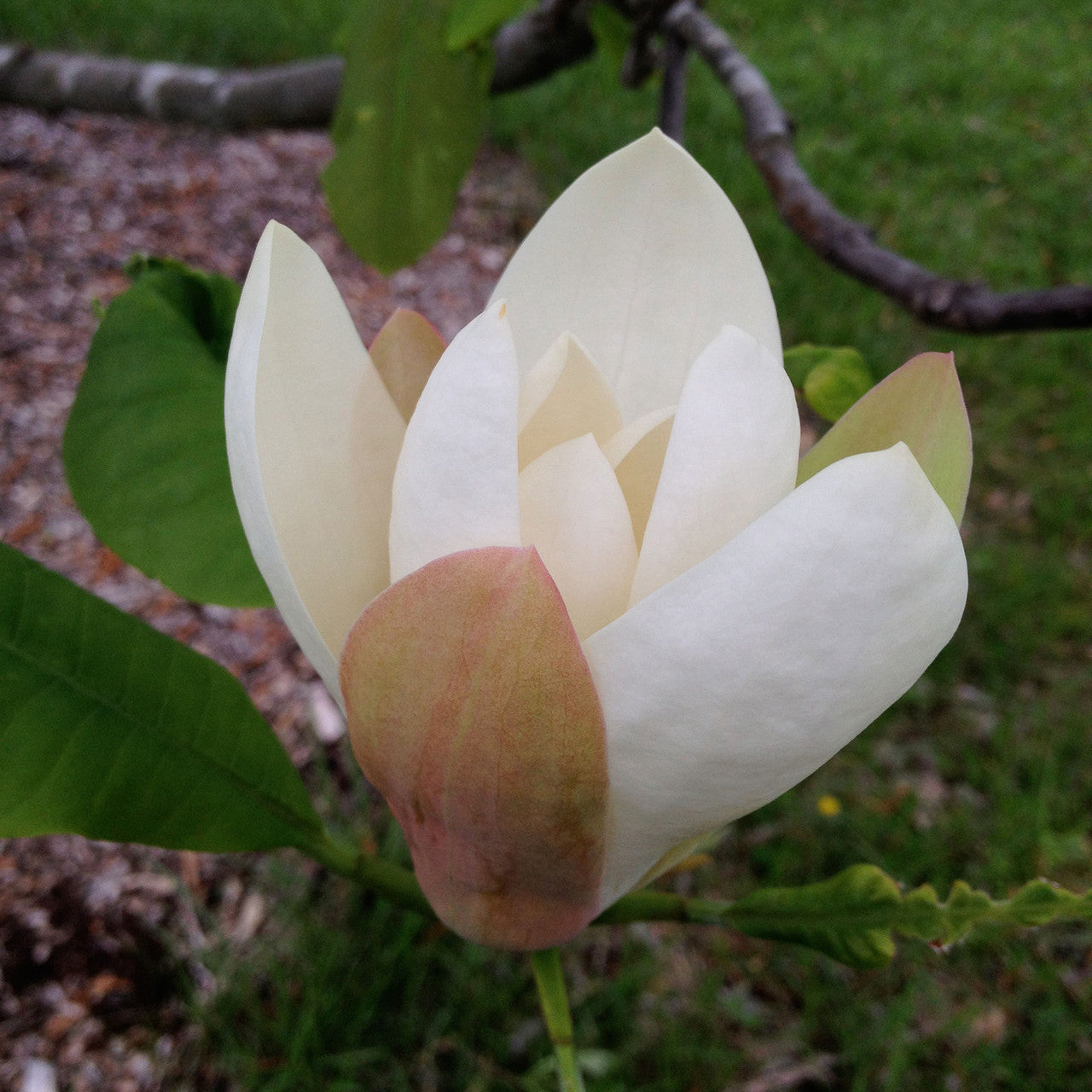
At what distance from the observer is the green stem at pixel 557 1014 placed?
48 centimetres

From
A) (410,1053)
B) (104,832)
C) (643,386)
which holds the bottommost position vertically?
(410,1053)

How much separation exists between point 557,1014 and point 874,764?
1349 mm

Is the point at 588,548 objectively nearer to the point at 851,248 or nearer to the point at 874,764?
the point at 851,248

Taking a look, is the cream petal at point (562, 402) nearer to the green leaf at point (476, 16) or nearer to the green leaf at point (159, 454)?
the green leaf at point (159, 454)

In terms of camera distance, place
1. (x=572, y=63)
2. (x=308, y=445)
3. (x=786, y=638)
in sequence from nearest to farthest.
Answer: (x=786, y=638), (x=308, y=445), (x=572, y=63)

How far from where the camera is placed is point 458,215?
9.21ft

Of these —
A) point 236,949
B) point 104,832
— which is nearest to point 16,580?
point 104,832

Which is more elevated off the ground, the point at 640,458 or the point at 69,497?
the point at 640,458

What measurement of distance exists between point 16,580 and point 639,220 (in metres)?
0.33

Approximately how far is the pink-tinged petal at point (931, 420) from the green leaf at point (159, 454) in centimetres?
34

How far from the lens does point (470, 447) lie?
336mm

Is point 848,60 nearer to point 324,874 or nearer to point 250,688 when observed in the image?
point 250,688

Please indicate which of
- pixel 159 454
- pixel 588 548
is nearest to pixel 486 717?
pixel 588 548

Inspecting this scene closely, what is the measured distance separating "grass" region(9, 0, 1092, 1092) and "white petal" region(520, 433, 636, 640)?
97 cm
